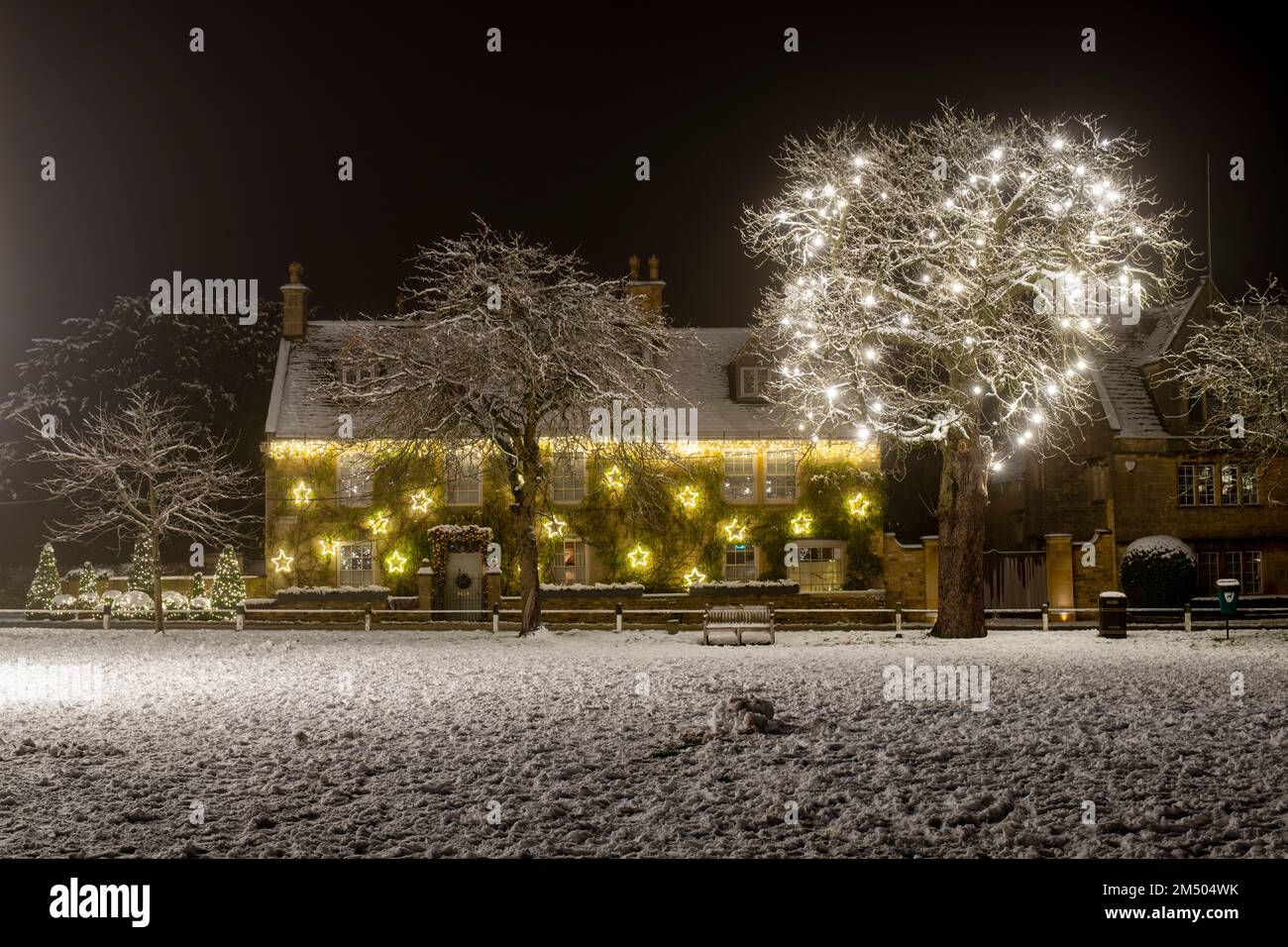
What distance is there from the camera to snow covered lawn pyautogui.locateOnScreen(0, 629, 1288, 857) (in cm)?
822

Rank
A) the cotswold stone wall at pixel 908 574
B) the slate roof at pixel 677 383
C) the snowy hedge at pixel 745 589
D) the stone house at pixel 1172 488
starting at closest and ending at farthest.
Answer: the cotswold stone wall at pixel 908 574 → the snowy hedge at pixel 745 589 → the stone house at pixel 1172 488 → the slate roof at pixel 677 383

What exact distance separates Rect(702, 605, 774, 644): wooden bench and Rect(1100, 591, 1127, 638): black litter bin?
23.8 feet

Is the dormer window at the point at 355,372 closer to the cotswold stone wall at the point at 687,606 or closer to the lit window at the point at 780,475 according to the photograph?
the cotswold stone wall at the point at 687,606

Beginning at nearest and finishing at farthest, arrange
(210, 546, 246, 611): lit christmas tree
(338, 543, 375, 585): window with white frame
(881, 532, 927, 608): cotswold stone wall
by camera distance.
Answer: (881, 532, 927, 608): cotswold stone wall
(210, 546, 246, 611): lit christmas tree
(338, 543, 375, 585): window with white frame

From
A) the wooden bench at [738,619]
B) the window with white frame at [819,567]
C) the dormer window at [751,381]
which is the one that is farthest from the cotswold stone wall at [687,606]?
the dormer window at [751,381]

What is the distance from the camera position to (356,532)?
37.8 meters

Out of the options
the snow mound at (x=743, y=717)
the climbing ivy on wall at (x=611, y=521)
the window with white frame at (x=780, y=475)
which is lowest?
the snow mound at (x=743, y=717)

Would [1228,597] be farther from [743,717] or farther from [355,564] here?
[355,564]

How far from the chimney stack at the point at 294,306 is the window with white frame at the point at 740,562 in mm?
16637

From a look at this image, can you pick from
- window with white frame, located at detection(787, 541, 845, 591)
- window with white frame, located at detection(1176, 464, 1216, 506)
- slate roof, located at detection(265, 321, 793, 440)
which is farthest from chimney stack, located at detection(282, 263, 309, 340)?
window with white frame, located at detection(1176, 464, 1216, 506)

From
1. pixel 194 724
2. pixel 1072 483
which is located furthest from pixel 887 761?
pixel 1072 483

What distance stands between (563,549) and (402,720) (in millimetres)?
24183

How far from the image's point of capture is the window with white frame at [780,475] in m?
38.1

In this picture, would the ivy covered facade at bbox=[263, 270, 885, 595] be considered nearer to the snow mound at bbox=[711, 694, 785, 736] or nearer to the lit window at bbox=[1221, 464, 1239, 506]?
the lit window at bbox=[1221, 464, 1239, 506]
